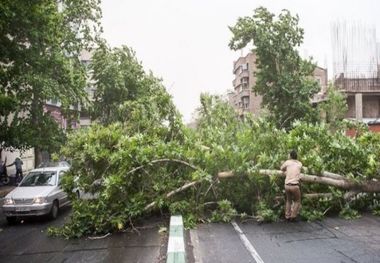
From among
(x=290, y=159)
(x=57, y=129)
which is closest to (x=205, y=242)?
(x=290, y=159)

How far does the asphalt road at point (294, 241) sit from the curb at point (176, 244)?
36 cm

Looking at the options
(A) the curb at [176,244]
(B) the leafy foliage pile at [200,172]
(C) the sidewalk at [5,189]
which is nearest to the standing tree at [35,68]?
(C) the sidewalk at [5,189]

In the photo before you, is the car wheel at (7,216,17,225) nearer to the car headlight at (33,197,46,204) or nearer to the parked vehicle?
the car headlight at (33,197,46,204)

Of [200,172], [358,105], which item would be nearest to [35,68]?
[200,172]

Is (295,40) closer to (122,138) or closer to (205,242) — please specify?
(122,138)

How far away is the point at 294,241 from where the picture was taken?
932 centimetres

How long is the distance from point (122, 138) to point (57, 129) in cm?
1162

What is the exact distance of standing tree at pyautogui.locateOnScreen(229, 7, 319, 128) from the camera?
25.5m

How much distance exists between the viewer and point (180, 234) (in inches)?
369

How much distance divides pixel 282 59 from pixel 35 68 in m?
14.2

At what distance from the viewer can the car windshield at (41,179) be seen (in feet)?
48.8

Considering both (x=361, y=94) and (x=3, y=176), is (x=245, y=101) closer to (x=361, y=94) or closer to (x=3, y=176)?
(x=361, y=94)

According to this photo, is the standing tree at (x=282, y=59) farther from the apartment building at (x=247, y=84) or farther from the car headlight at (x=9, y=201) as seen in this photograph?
the apartment building at (x=247, y=84)

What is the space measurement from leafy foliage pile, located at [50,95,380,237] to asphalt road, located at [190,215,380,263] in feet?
2.21
